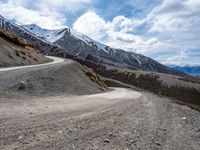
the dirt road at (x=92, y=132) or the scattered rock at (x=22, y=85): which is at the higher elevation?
the scattered rock at (x=22, y=85)

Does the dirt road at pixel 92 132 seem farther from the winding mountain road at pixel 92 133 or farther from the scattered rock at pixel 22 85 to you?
the scattered rock at pixel 22 85

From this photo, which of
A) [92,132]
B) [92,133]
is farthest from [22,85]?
[92,133]

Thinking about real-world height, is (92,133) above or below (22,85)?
below

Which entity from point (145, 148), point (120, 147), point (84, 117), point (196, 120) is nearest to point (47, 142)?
point (120, 147)

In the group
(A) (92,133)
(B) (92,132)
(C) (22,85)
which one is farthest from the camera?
(C) (22,85)

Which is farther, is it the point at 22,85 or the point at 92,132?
the point at 22,85

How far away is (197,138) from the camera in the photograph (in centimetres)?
1232

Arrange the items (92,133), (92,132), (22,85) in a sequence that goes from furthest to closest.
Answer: (22,85)
(92,132)
(92,133)

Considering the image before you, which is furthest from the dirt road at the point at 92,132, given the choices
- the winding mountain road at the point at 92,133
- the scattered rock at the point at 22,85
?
the scattered rock at the point at 22,85

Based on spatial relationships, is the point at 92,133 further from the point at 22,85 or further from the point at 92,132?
the point at 22,85

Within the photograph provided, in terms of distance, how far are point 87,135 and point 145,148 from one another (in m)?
2.07

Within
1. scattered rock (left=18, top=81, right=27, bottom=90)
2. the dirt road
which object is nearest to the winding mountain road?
the dirt road

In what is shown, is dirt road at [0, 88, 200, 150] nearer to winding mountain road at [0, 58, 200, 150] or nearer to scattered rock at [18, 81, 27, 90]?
winding mountain road at [0, 58, 200, 150]

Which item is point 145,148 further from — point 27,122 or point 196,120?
point 196,120
